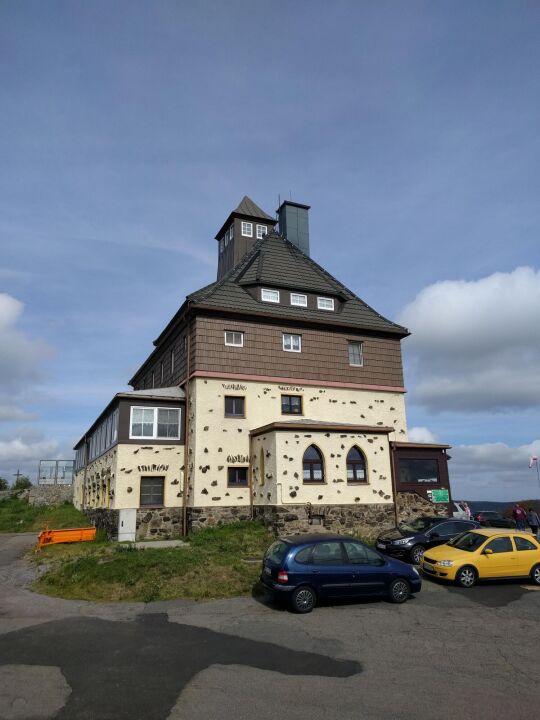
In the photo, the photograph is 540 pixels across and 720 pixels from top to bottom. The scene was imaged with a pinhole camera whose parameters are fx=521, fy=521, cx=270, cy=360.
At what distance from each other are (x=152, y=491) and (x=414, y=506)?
12.0m

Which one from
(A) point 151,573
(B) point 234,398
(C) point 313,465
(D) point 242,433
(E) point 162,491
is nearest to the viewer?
(A) point 151,573

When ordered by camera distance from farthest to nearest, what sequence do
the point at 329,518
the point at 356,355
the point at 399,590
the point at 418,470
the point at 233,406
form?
the point at 356,355 → the point at 418,470 → the point at 233,406 → the point at 329,518 → the point at 399,590

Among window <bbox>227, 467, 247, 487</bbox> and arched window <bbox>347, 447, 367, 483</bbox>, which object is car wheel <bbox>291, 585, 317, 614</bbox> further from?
window <bbox>227, 467, 247, 487</bbox>

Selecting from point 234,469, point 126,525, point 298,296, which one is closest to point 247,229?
point 298,296

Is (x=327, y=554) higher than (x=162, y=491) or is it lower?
lower

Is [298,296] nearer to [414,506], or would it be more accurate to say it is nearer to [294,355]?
[294,355]

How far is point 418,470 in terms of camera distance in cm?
2514

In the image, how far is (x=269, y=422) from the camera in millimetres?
24500

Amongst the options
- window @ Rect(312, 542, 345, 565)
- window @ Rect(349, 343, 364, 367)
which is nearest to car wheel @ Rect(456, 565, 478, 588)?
window @ Rect(312, 542, 345, 565)

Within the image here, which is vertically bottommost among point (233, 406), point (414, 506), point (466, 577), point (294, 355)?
point (466, 577)

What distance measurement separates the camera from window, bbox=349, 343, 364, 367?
27359mm

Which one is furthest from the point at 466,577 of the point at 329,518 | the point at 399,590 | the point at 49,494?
Result: the point at 49,494

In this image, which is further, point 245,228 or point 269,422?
point 245,228

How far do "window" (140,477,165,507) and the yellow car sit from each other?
1165 centimetres
